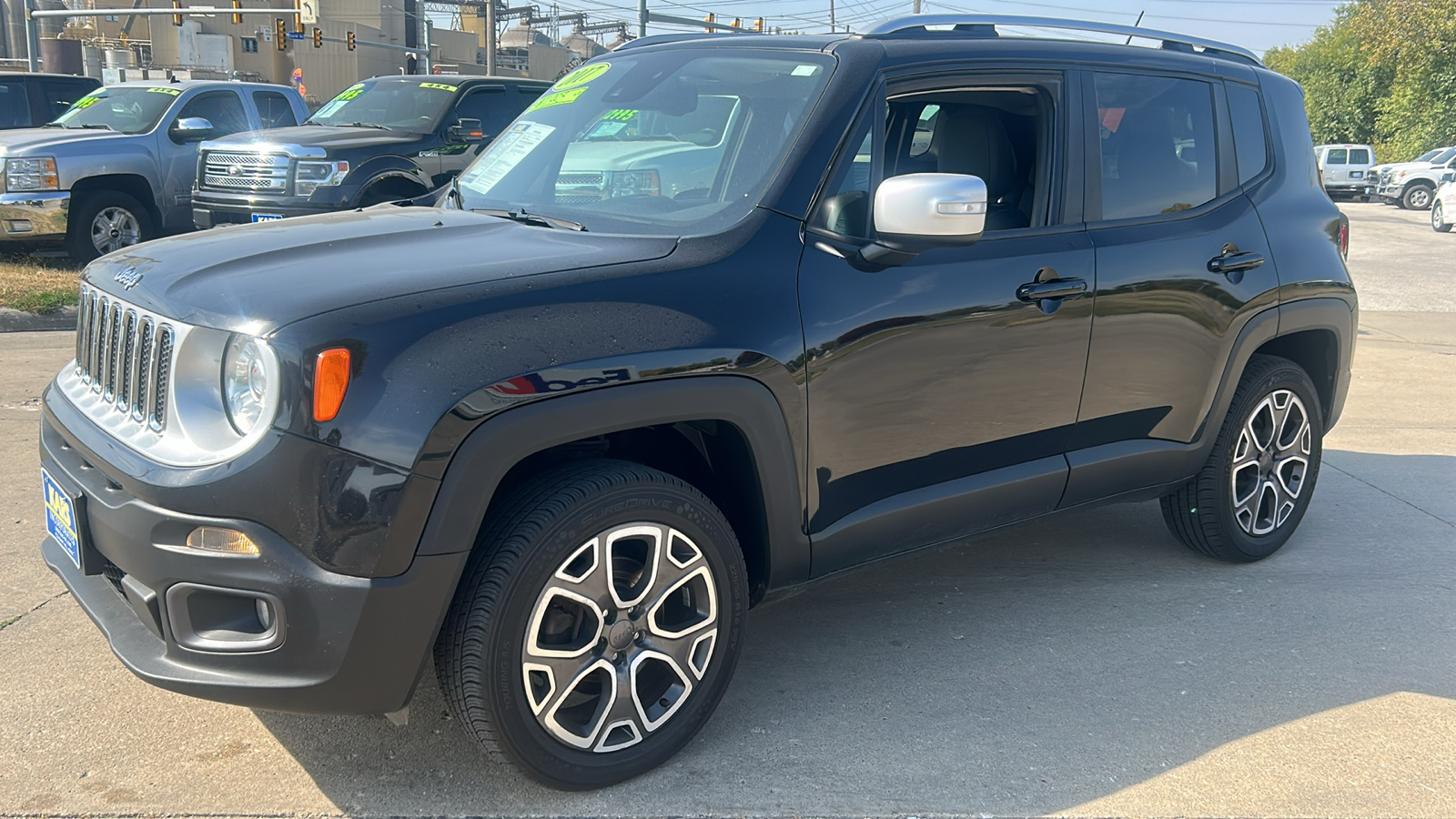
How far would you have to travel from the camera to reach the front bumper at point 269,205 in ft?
31.1

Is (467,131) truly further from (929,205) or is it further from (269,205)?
(929,205)

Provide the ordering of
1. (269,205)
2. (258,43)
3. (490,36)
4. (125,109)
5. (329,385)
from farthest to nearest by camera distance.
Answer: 1. (258,43)
2. (490,36)
3. (125,109)
4. (269,205)
5. (329,385)

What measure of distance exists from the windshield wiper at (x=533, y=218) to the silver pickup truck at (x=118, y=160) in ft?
27.2

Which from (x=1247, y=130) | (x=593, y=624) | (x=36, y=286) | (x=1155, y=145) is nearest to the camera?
(x=593, y=624)

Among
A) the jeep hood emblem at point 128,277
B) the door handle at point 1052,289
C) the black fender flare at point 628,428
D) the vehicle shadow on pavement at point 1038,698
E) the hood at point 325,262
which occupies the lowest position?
the vehicle shadow on pavement at point 1038,698

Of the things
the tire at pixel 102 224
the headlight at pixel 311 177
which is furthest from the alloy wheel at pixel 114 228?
the headlight at pixel 311 177

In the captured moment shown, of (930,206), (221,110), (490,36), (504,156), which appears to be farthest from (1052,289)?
(490,36)

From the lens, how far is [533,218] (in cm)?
338

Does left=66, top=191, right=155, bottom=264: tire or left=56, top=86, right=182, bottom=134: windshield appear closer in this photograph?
left=66, top=191, right=155, bottom=264: tire

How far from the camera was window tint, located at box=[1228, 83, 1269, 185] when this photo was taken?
172 inches

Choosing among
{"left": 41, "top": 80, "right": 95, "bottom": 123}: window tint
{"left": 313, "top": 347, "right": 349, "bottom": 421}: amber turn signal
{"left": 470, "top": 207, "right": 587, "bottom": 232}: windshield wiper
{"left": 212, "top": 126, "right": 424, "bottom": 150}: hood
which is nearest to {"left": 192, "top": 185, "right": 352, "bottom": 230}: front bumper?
{"left": 212, "top": 126, "right": 424, "bottom": 150}: hood

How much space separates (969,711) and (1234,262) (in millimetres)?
1870

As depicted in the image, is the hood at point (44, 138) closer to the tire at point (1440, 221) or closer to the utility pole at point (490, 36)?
the tire at point (1440, 221)

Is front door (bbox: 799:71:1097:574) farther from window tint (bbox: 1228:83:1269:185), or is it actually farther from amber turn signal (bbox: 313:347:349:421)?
amber turn signal (bbox: 313:347:349:421)
